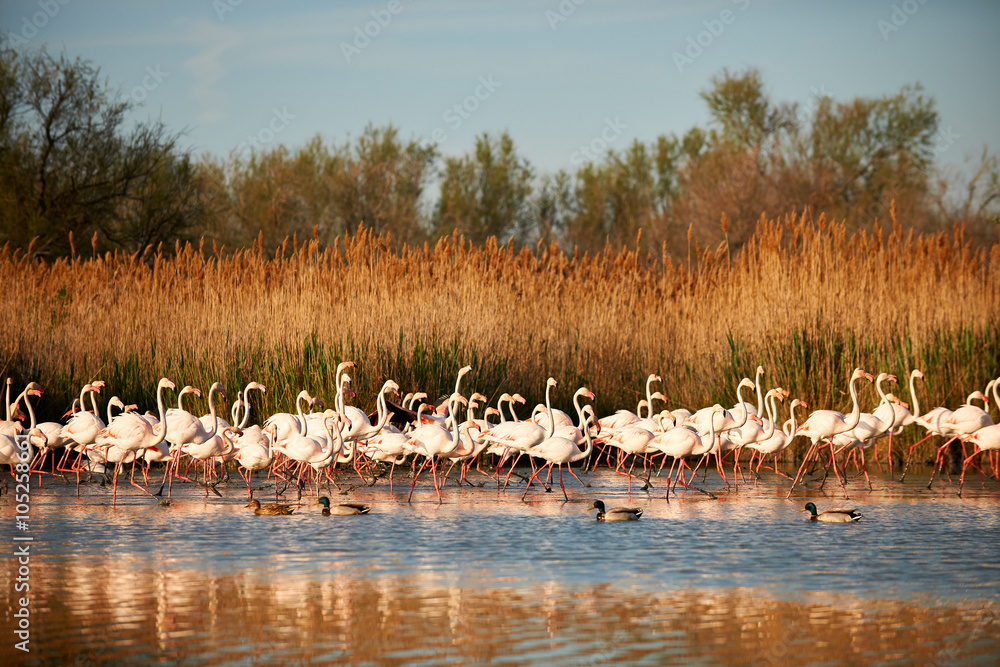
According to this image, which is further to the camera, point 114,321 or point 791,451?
point 114,321

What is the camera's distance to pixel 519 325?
14359 mm

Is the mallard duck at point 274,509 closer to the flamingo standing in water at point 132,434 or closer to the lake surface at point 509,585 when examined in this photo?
the lake surface at point 509,585

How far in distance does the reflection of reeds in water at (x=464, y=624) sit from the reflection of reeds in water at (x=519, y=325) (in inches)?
265

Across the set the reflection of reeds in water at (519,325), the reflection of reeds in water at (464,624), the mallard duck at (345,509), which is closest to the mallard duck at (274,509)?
the mallard duck at (345,509)

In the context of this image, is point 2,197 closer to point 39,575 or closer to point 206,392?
point 206,392

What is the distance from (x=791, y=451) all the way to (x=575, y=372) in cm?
300

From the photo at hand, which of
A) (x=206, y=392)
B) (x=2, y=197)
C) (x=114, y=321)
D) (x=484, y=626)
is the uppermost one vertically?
(x=2, y=197)

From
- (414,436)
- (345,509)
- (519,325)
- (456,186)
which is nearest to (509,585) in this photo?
(345,509)

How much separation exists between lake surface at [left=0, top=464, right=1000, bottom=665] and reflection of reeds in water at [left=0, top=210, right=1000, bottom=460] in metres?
3.63

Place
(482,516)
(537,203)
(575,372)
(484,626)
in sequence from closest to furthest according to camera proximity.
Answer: (484,626) → (482,516) → (575,372) → (537,203)

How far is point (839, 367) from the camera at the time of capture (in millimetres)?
A: 12914

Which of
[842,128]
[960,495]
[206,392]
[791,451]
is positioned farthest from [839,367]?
[842,128]

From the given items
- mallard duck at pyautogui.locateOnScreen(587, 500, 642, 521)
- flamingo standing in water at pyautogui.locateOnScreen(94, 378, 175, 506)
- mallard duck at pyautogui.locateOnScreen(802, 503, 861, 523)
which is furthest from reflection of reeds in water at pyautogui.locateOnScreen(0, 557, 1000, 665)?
flamingo standing in water at pyautogui.locateOnScreen(94, 378, 175, 506)

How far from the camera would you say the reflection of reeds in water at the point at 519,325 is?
12891 millimetres
